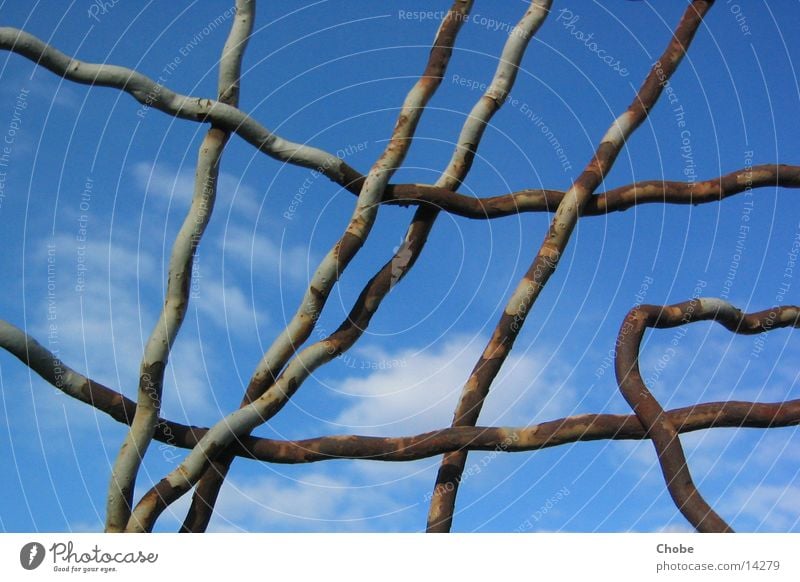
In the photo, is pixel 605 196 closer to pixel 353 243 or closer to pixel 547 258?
pixel 547 258

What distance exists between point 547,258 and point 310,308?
1.51ft

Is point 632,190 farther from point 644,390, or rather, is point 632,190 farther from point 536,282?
point 644,390

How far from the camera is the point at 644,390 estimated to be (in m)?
1.53

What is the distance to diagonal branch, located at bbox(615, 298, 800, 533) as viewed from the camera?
1450 mm

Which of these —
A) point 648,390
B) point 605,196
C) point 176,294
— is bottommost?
point 648,390

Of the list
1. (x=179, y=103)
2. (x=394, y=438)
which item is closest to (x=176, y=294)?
(x=179, y=103)

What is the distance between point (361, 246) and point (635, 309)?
53cm

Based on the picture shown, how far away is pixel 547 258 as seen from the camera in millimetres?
1607

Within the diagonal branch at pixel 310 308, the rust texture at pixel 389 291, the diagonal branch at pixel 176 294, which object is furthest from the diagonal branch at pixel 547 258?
the diagonal branch at pixel 176 294

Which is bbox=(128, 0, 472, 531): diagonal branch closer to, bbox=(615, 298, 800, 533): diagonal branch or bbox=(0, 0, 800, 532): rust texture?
bbox=(0, 0, 800, 532): rust texture

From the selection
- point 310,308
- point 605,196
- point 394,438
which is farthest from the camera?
point 605,196

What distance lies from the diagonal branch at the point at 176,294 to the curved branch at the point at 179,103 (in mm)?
34
